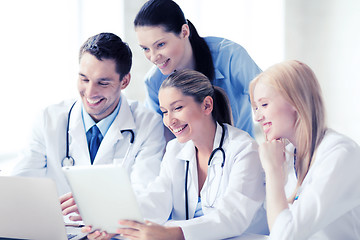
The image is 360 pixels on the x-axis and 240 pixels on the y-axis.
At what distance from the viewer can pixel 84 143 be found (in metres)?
1.88

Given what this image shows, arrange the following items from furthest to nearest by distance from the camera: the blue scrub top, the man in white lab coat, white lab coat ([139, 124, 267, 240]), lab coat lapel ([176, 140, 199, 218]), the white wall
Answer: the white wall
the blue scrub top
the man in white lab coat
lab coat lapel ([176, 140, 199, 218])
white lab coat ([139, 124, 267, 240])

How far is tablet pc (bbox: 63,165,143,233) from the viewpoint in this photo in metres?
1.11

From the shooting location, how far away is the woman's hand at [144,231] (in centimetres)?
118

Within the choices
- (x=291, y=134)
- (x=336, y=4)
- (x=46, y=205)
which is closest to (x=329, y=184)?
(x=291, y=134)

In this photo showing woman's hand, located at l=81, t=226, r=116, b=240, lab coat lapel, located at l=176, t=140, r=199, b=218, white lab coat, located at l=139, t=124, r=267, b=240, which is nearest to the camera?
woman's hand, located at l=81, t=226, r=116, b=240

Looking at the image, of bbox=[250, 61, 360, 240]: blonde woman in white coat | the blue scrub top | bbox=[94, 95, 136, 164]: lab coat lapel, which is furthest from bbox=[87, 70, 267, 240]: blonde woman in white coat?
the blue scrub top

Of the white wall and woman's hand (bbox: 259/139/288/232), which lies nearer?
woman's hand (bbox: 259/139/288/232)

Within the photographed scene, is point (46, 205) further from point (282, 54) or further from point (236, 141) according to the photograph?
point (282, 54)

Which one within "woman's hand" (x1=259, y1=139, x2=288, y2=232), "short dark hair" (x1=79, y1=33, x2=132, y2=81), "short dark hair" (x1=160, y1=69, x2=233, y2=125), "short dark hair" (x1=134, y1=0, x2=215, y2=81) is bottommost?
"woman's hand" (x1=259, y1=139, x2=288, y2=232)

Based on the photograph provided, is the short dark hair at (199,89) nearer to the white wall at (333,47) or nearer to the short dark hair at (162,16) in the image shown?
the short dark hair at (162,16)

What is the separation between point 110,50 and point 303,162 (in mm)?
915

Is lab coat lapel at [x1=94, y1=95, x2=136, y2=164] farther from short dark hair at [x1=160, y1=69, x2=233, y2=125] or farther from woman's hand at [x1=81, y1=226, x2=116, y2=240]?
woman's hand at [x1=81, y1=226, x2=116, y2=240]

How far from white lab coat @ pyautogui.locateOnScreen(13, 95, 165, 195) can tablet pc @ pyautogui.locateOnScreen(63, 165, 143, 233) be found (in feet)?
1.92

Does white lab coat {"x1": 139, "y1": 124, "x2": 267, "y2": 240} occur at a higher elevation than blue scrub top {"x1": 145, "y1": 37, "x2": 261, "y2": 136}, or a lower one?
lower
